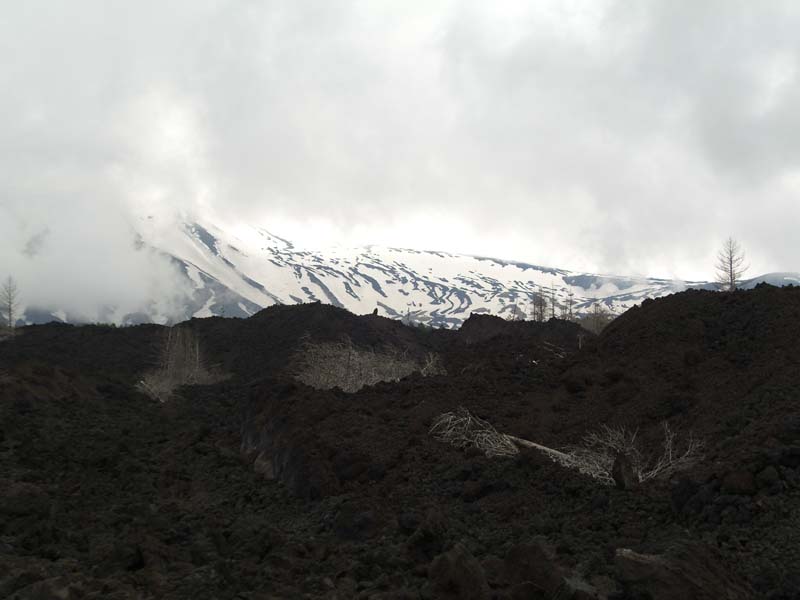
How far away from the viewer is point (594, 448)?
432 inches

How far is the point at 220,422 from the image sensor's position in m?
21.1

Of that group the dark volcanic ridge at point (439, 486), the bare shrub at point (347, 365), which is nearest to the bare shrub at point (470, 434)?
the dark volcanic ridge at point (439, 486)

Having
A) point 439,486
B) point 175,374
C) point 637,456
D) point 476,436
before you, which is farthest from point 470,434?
point 175,374

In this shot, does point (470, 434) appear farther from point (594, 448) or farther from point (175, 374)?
point (175, 374)

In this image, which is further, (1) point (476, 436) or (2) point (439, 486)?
(1) point (476, 436)

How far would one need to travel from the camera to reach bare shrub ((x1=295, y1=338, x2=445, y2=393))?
30234mm

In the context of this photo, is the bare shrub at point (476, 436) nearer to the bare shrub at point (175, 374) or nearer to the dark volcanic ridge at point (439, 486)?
the dark volcanic ridge at point (439, 486)

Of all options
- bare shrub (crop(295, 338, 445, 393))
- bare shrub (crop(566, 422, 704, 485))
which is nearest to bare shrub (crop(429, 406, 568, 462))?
bare shrub (crop(566, 422, 704, 485))

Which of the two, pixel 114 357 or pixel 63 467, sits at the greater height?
pixel 114 357

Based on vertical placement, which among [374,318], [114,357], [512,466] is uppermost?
[374,318]

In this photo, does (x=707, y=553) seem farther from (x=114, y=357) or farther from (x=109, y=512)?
(x=114, y=357)

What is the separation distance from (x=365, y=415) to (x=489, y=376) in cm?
365

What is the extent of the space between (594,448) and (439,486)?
9.36 ft

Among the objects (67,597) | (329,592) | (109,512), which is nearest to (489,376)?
(109,512)
